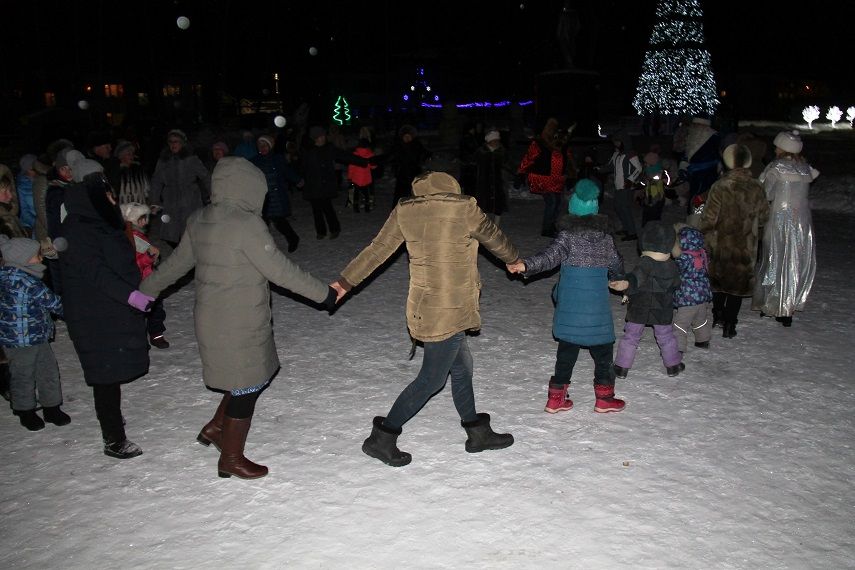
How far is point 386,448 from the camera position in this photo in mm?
4727

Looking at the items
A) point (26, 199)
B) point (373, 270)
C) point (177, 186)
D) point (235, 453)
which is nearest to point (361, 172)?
point (177, 186)

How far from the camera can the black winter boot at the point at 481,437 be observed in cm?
488

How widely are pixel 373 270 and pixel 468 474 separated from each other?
1557 mm

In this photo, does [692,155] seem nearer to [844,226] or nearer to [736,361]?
[736,361]

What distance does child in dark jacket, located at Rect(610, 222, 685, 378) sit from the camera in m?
5.80

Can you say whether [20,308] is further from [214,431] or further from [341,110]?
[341,110]

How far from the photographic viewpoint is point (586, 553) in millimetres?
3795

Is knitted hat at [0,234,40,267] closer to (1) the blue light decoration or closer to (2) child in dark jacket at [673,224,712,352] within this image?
(2) child in dark jacket at [673,224,712,352]

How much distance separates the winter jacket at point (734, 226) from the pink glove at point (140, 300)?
5.05 metres

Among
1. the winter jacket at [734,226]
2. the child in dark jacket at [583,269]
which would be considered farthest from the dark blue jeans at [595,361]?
the winter jacket at [734,226]

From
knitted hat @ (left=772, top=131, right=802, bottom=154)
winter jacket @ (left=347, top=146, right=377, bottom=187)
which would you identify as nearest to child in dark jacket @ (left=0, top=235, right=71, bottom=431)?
knitted hat @ (left=772, top=131, right=802, bottom=154)

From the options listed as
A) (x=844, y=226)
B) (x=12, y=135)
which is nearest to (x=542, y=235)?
(x=844, y=226)

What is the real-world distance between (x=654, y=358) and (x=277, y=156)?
612cm

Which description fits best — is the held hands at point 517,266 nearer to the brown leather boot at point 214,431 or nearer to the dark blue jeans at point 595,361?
the dark blue jeans at point 595,361
